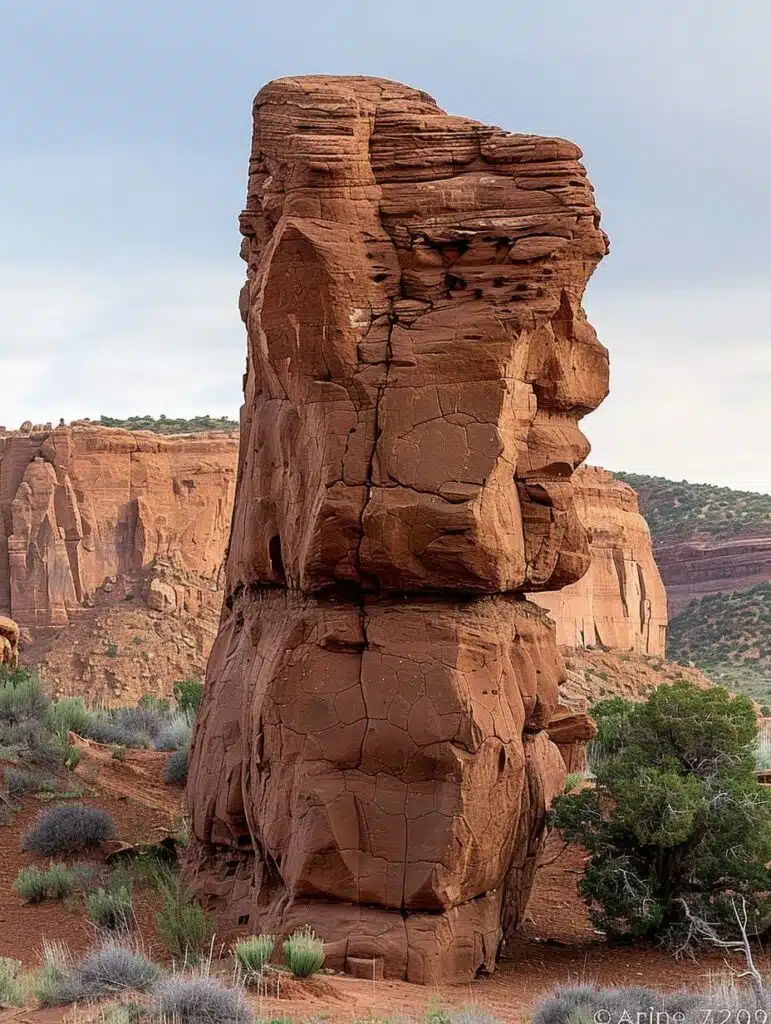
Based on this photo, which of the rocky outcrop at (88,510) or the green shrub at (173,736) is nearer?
the green shrub at (173,736)

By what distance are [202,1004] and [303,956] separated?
178 cm

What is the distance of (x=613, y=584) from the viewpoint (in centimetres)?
5759

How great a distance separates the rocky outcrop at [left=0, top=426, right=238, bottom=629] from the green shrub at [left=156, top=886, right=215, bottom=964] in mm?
39658

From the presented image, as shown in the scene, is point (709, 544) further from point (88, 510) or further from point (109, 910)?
point (109, 910)

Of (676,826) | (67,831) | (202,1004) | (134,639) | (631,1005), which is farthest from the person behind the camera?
(134,639)

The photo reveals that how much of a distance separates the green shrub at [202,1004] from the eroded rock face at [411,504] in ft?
7.32

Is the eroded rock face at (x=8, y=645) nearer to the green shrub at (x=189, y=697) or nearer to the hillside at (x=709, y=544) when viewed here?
the green shrub at (x=189, y=697)

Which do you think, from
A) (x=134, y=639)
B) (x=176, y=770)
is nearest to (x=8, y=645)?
(x=176, y=770)

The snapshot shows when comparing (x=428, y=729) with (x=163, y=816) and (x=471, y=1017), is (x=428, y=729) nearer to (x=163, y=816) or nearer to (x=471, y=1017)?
(x=471, y=1017)

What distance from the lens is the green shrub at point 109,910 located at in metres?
12.4

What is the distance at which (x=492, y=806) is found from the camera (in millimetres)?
10797

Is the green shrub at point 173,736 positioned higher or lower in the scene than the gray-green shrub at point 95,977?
lower

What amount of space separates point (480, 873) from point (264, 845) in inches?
73.7

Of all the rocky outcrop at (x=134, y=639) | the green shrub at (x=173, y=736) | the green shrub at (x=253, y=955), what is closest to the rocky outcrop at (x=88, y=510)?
the rocky outcrop at (x=134, y=639)
